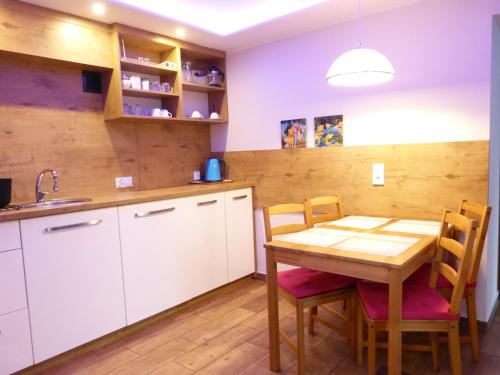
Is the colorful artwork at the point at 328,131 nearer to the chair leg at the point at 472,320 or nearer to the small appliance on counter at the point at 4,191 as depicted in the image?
the chair leg at the point at 472,320

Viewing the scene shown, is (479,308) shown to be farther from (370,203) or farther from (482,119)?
(482,119)

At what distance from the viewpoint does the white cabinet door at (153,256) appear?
2.40 metres

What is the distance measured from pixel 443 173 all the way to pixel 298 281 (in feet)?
3.96

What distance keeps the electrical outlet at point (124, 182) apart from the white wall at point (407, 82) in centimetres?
121

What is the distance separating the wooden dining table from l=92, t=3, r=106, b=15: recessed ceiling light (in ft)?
6.02

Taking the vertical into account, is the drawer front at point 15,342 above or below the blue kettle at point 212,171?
below

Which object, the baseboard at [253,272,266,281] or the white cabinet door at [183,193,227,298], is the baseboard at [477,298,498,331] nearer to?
the baseboard at [253,272,266,281]

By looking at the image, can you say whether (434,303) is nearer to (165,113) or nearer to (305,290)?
(305,290)

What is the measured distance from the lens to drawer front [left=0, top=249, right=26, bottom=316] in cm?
185

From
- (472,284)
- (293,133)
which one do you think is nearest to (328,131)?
(293,133)

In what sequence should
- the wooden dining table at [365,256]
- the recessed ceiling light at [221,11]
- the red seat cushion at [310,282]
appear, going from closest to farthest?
the wooden dining table at [365,256], the red seat cushion at [310,282], the recessed ceiling light at [221,11]

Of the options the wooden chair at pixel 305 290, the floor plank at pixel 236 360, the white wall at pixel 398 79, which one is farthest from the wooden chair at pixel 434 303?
the white wall at pixel 398 79

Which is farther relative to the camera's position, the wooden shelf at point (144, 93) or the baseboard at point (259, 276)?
the baseboard at point (259, 276)

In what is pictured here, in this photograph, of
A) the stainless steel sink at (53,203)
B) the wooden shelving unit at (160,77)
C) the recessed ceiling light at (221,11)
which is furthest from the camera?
the wooden shelving unit at (160,77)
